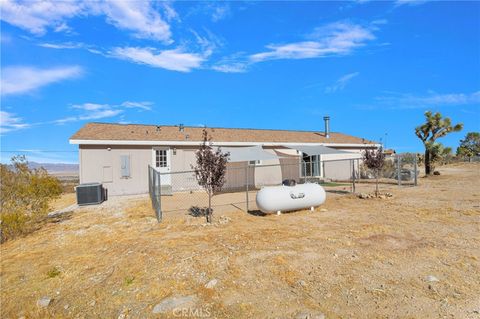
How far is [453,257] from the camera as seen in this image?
533cm

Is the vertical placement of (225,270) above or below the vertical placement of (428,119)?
below

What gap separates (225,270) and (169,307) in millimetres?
1307

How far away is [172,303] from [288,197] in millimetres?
6233

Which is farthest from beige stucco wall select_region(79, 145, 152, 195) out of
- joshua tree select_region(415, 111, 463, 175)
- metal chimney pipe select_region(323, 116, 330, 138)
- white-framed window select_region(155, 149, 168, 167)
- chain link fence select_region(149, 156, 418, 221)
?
joshua tree select_region(415, 111, 463, 175)

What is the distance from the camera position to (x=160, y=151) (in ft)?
54.5

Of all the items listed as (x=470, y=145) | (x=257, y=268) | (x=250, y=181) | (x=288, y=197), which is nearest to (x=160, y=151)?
(x=250, y=181)

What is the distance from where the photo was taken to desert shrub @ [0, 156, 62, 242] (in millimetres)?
8328

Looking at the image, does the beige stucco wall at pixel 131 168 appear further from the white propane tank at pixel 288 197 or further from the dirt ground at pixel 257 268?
the dirt ground at pixel 257 268

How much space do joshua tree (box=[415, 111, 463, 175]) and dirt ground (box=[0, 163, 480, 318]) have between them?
622 inches

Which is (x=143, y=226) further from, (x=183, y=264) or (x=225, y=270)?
(x=225, y=270)

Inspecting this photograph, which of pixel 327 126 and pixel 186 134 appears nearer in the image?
pixel 186 134

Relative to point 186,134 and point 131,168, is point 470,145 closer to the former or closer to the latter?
point 186,134

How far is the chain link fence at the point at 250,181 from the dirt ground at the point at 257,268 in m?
2.60

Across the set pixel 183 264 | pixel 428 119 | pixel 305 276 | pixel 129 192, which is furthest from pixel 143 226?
pixel 428 119
